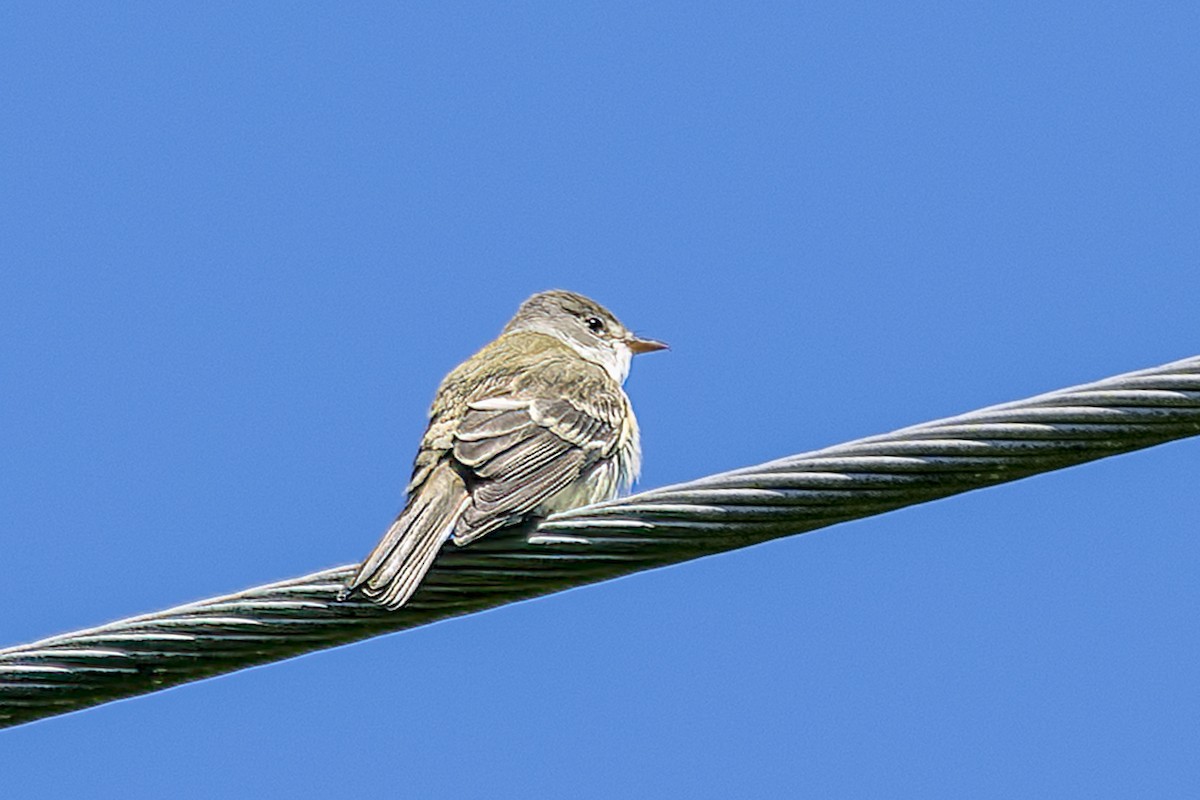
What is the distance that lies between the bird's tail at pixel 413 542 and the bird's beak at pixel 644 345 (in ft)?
12.7

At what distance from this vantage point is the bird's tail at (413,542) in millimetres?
5578

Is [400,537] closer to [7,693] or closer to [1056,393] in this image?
[7,693]

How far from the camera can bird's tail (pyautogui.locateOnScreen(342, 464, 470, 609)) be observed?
5578mm

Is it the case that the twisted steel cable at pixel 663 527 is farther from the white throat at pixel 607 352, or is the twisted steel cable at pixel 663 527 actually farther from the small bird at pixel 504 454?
the white throat at pixel 607 352

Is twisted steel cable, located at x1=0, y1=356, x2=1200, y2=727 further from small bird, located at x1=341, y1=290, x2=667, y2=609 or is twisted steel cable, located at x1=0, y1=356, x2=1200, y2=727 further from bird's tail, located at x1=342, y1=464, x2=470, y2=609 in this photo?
small bird, located at x1=341, y1=290, x2=667, y2=609

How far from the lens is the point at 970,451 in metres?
5.05

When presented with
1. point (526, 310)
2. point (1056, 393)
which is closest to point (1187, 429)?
point (1056, 393)

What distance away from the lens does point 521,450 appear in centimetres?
753

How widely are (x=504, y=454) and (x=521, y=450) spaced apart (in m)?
0.14

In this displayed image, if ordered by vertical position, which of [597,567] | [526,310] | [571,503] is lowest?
[597,567]

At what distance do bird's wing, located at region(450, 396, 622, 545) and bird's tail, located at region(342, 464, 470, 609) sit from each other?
0.22 feet

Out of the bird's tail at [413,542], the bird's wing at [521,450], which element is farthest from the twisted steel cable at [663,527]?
the bird's wing at [521,450]

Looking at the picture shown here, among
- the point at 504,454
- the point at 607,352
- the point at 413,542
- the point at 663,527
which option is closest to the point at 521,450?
the point at 504,454

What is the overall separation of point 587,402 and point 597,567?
2.83m
